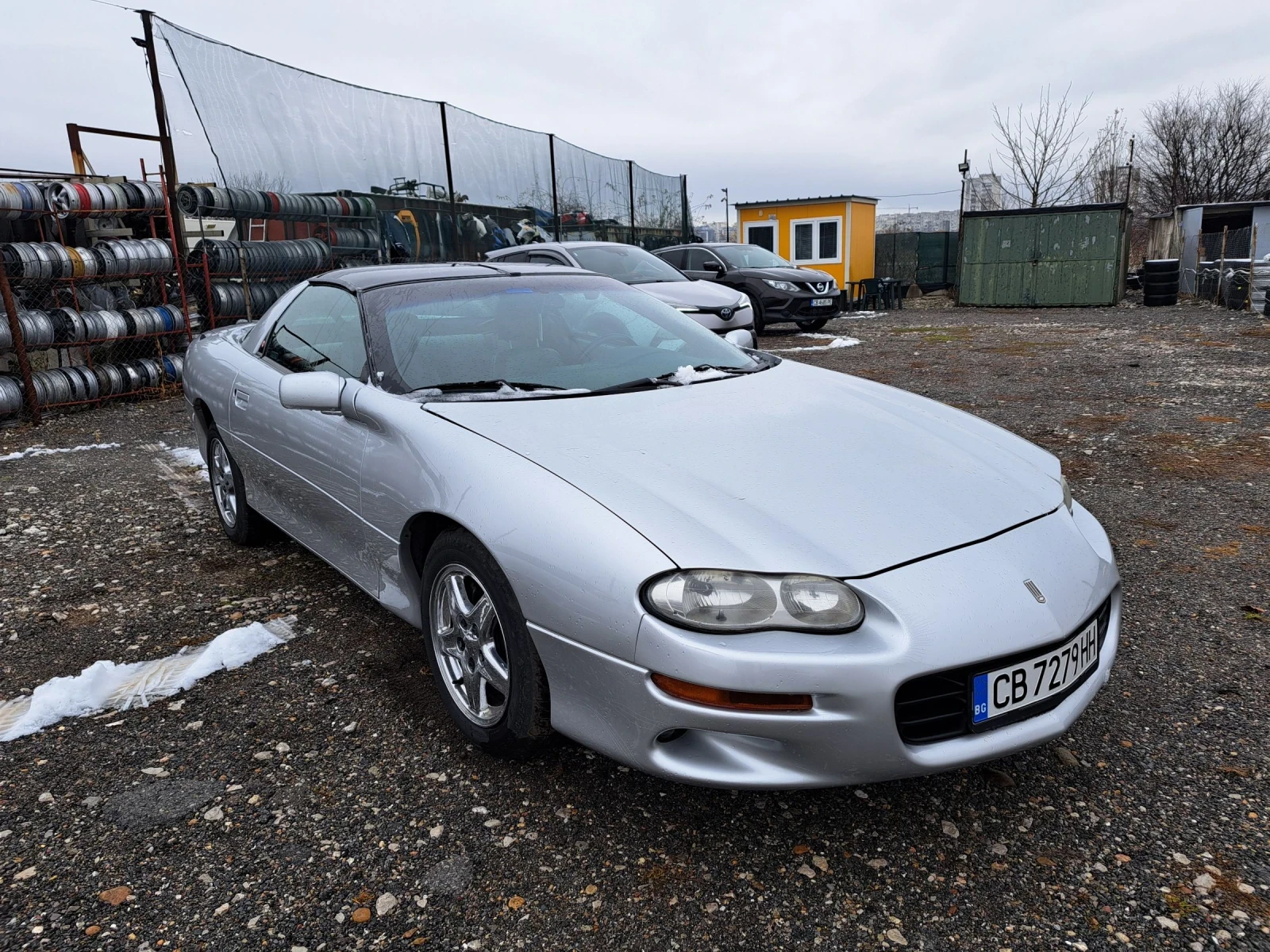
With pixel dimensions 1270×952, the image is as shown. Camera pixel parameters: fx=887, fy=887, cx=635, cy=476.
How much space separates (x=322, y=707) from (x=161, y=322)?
713 centimetres

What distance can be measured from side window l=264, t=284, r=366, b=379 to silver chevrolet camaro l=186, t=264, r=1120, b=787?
0.03m

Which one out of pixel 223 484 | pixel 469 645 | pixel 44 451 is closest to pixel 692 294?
pixel 44 451

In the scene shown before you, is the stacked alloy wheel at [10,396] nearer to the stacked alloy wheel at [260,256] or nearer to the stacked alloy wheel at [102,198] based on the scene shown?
the stacked alloy wheel at [102,198]

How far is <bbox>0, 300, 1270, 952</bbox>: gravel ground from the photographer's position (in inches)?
73.9

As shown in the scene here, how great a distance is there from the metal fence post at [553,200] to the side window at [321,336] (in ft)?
36.3

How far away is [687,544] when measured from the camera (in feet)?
6.33

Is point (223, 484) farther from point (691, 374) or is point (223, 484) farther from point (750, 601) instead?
point (750, 601)

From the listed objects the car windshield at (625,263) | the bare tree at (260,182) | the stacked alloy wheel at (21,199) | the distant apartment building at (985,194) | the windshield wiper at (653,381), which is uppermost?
the distant apartment building at (985,194)

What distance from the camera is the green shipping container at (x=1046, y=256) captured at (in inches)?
681

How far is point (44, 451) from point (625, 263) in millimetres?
6492

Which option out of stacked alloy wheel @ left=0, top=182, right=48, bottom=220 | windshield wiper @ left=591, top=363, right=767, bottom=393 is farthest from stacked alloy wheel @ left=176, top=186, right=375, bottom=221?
windshield wiper @ left=591, top=363, right=767, bottom=393

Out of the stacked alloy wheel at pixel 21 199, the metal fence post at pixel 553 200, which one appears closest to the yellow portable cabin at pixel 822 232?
the metal fence post at pixel 553 200

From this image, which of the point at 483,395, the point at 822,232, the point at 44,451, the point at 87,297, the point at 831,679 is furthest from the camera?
the point at 822,232

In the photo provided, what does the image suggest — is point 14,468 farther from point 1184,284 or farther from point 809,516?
point 1184,284
